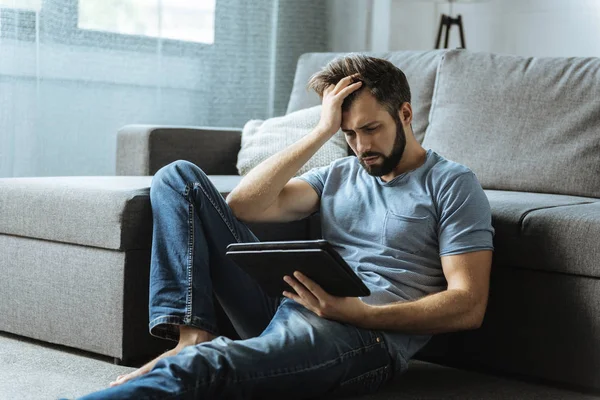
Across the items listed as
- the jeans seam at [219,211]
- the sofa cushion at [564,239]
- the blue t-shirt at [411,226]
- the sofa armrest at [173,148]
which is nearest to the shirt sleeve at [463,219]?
the blue t-shirt at [411,226]

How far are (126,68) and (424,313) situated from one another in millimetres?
2033

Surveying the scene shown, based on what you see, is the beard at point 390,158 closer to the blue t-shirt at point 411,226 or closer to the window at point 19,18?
the blue t-shirt at point 411,226

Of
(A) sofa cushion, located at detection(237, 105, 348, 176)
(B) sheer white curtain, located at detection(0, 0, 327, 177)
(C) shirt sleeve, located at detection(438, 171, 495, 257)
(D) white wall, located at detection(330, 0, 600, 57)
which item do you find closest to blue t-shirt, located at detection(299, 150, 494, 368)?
(C) shirt sleeve, located at detection(438, 171, 495, 257)

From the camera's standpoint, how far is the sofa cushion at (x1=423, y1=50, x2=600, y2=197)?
262 centimetres

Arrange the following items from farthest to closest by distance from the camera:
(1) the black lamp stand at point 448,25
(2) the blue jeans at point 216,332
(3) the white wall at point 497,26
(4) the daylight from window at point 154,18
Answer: (1) the black lamp stand at point 448,25, (3) the white wall at point 497,26, (4) the daylight from window at point 154,18, (2) the blue jeans at point 216,332

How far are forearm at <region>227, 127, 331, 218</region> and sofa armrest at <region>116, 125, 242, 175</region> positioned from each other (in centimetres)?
93

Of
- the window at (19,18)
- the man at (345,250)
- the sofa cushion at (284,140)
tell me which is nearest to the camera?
the man at (345,250)

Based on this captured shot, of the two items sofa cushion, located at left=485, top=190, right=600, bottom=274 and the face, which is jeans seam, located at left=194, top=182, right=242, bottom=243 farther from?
sofa cushion, located at left=485, top=190, right=600, bottom=274

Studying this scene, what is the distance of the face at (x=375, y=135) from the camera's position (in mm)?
1990

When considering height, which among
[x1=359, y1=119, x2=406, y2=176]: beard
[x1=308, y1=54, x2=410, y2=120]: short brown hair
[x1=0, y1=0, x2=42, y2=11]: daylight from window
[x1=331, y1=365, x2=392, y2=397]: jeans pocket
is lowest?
[x1=331, y1=365, x2=392, y2=397]: jeans pocket

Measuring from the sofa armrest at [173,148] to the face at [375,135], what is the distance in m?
1.14

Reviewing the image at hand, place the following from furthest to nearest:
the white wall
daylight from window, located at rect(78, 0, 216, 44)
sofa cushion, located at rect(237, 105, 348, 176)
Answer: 1. the white wall
2. daylight from window, located at rect(78, 0, 216, 44)
3. sofa cushion, located at rect(237, 105, 348, 176)

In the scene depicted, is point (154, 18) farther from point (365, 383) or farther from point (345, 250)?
point (365, 383)

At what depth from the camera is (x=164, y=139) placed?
119 inches
